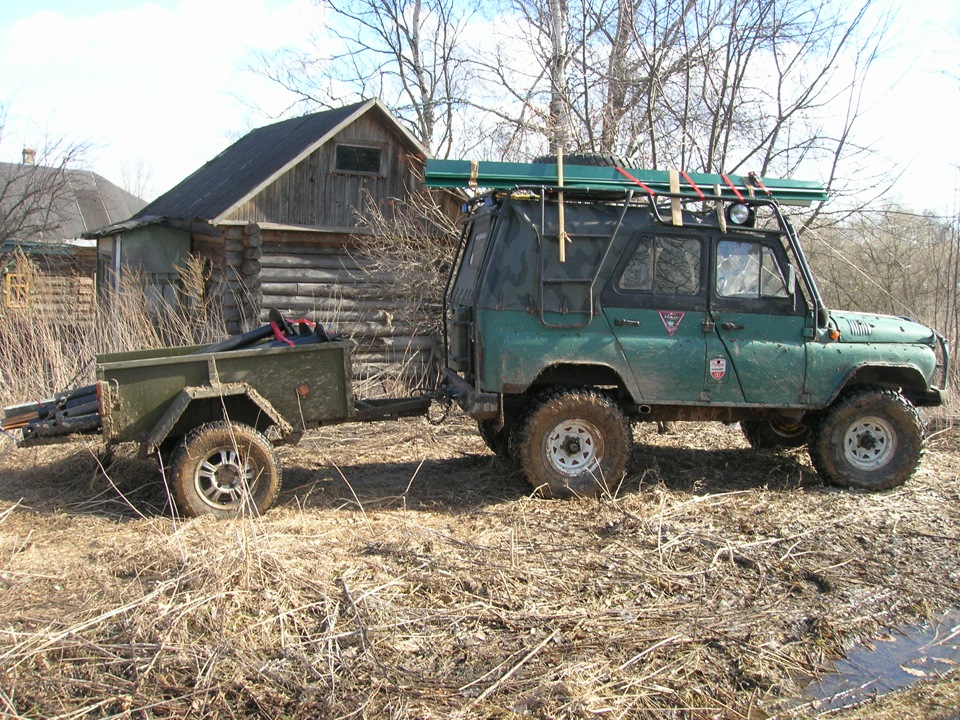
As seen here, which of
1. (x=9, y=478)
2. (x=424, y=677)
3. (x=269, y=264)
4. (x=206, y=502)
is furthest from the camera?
(x=269, y=264)

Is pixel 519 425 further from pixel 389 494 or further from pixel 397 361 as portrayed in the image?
pixel 397 361

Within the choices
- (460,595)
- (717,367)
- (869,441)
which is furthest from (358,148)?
(460,595)

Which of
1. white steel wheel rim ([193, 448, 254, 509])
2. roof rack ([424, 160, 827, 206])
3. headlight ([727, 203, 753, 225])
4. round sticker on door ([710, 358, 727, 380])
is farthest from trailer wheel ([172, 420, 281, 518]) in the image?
headlight ([727, 203, 753, 225])

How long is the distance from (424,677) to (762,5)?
38.4ft

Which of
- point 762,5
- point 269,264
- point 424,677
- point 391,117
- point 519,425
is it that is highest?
point 762,5

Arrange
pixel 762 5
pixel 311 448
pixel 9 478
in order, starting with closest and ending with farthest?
pixel 9 478 < pixel 311 448 < pixel 762 5

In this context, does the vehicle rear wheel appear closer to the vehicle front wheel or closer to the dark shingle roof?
the vehicle front wheel

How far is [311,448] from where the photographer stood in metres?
7.93

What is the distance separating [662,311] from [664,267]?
0.34m

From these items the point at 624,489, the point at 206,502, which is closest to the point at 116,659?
the point at 206,502

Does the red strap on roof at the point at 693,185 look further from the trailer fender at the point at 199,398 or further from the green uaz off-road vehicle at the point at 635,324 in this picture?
the trailer fender at the point at 199,398

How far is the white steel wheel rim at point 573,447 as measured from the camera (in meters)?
6.32

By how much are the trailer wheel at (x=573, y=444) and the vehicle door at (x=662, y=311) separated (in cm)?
36

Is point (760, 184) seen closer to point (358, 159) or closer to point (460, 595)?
point (460, 595)
